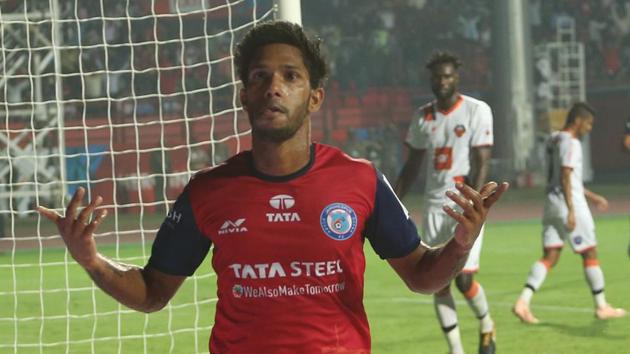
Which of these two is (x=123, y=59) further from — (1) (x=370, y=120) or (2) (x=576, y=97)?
(2) (x=576, y=97)

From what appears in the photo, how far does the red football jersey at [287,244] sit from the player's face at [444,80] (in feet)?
17.2

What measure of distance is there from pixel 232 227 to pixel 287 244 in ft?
0.55

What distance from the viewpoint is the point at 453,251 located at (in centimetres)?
373

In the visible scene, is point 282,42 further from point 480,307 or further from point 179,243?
point 480,307

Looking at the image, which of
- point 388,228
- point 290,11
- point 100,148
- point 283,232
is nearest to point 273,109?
point 283,232

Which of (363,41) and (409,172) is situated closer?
(409,172)

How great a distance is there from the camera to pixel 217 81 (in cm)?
2897

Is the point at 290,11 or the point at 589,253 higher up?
the point at 290,11

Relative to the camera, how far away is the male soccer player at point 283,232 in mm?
3646

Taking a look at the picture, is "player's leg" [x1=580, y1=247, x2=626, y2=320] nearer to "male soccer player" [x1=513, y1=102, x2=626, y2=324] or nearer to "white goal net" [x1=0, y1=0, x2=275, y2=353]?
"male soccer player" [x1=513, y1=102, x2=626, y2=324]

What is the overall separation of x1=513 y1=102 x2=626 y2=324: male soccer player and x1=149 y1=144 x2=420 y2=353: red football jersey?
695 centimetres

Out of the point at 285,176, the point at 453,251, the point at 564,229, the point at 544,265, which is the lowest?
the point at 544,265

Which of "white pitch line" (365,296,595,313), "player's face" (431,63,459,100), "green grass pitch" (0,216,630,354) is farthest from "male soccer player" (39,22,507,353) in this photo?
"white pitch line" (365,296,595,313)

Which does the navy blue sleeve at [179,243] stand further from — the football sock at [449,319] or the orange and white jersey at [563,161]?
the orange and white jersey at [563,161]
